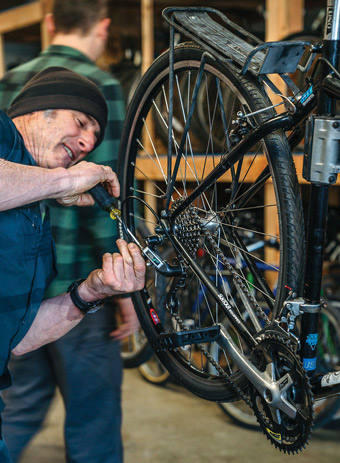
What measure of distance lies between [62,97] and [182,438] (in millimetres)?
1871

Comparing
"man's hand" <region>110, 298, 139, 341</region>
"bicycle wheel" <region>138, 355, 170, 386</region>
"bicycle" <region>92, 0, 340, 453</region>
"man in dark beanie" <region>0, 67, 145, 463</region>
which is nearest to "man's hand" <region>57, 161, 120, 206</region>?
"man in dark beanie" <region>0, 67, 145, 463</region>

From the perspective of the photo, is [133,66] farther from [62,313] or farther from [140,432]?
[62,313]

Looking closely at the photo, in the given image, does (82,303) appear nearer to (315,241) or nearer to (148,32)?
(315,241)

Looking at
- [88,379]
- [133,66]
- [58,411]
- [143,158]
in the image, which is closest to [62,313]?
[88,379]

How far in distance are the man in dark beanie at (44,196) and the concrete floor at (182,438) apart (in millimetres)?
1448

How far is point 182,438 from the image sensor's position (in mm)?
2605

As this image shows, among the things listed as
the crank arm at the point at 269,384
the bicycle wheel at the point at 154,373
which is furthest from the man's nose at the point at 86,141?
the bicycle wheel at the point at 154,373

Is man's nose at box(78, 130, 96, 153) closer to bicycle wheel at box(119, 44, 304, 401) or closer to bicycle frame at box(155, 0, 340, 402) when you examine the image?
bicycle wheel at box(119, 44, 304, 401)

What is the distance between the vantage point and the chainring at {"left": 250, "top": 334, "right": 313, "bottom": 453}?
80 centimetres

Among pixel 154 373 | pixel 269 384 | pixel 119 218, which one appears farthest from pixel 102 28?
pixel 154 373

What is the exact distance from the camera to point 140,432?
2.67 metres

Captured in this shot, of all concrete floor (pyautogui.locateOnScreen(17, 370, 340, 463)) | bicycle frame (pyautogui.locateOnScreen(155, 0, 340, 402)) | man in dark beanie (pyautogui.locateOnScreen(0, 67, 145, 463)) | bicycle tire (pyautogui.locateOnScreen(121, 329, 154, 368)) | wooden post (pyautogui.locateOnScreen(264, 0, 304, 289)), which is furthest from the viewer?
bicycle tire (pyautogui.locateOnScreen(121, 329, 154, 368))

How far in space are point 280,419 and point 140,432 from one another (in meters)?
1.95

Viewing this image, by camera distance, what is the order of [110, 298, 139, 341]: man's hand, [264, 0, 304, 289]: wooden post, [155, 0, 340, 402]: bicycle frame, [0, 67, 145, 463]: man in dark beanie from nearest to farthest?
[155, 0, 340, 402]: bicycle frame, [0, 67, 145, 463]: man in dark beanie, [110, 298, 139, 341]: man's hand, [264, 0, 304, 289]: wooden post
